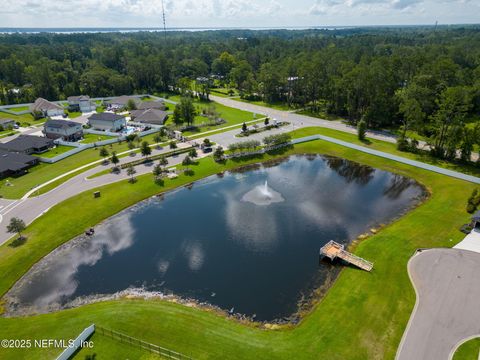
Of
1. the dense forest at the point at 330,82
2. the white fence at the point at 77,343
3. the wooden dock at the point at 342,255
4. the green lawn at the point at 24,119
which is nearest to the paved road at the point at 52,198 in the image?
the white fence at the point at 77,343

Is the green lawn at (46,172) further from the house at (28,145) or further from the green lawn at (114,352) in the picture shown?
the green lawn at (114,352)

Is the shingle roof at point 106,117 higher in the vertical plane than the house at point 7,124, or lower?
higher

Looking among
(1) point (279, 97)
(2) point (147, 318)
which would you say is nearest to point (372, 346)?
(2) point (147, 318)

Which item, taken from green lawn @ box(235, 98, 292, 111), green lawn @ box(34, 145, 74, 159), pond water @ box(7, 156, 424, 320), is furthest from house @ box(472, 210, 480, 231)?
green lawn @ box(34, 145, 74, 159)

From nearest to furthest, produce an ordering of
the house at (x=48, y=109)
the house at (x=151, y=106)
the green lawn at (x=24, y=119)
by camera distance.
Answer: the green lawn at (x=24, y=119) < the house at (x=48, y=109) < the house at (x=151, y=106)

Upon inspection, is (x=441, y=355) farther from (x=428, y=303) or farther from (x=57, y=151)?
(x=57, y=151)

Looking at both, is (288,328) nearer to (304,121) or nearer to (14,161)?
(14,161)
